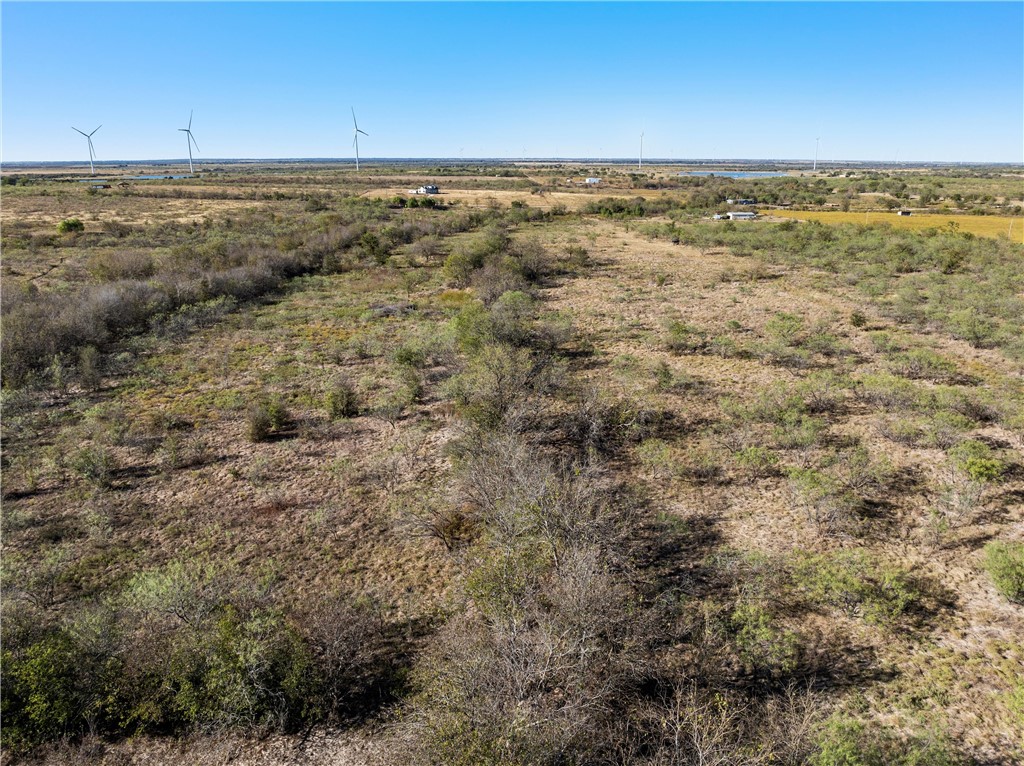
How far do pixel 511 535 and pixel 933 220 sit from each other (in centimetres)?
6542

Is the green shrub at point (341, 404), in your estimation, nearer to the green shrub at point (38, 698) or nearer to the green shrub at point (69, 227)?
the green shrub at point (38, 698)

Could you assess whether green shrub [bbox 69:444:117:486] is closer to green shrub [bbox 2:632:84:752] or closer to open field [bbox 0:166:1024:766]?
open field [bbox 0:166:1024:766]

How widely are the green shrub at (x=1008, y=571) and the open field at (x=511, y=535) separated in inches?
2.0

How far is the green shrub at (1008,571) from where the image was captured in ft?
27.9

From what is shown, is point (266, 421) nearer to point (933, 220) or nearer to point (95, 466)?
point (95, 466)

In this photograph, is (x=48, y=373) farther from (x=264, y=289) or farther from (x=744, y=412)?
(x=744, y=412)

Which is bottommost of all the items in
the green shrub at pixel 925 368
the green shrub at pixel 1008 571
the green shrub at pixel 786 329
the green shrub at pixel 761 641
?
the green shrub at pixel 761 641

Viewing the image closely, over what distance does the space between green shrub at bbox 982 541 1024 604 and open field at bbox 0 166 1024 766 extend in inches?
2.0

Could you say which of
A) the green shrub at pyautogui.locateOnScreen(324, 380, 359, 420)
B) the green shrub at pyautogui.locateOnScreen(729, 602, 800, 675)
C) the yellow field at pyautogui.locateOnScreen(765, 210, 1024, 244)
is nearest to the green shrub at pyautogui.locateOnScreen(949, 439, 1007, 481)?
the green shrub at pyautogui.locateOnScreen(729, 602, 800, 675)

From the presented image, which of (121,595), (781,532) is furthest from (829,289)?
(121,595)

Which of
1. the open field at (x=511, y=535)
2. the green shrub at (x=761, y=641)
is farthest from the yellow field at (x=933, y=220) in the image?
the green shrub at (x=761, y=641)

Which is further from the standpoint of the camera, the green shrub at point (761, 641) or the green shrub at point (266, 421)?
the green shrub at point (266, 421)

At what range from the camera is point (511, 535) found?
28.6ft

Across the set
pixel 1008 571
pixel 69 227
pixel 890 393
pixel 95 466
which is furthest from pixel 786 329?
pixel 69 227
